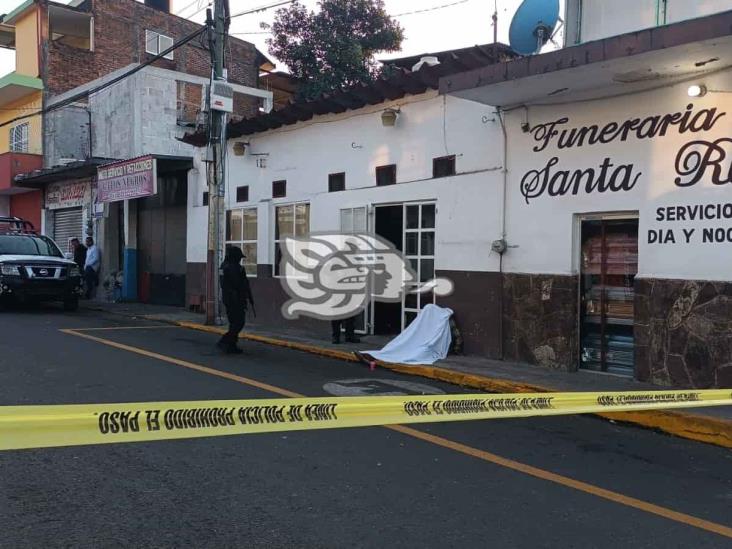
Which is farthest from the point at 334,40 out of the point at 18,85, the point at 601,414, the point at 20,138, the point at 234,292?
the point at 601,414

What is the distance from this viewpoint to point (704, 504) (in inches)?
168

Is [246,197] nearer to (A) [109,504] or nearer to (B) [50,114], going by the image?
(A) [109,504]

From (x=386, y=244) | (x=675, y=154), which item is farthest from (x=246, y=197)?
(x=675, y=154)

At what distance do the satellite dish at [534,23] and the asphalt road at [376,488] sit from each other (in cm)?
484

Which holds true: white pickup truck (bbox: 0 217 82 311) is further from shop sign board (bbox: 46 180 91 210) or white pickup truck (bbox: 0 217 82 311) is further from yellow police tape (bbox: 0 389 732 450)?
yellow police tape (bbox: 0 389 732 450)

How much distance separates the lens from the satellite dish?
840cm

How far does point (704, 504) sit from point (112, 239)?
1859 centimetres

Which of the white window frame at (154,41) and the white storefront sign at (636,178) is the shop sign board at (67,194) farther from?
the white storefront sign at (636,178)

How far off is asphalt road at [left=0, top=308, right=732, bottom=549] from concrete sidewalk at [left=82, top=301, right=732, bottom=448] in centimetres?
19

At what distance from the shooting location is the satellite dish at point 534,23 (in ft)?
27.6

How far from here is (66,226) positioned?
73.8 feet

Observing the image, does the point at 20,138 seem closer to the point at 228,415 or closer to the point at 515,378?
the point at 515,378

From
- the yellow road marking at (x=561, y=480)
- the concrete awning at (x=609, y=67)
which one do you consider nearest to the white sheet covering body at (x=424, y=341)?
the yellow road marking at (x=561, y=480)

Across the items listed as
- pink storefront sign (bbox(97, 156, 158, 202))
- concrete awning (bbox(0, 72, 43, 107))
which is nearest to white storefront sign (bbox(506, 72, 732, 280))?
pink storefront sign (bbox(97, 156, 158, 202))
